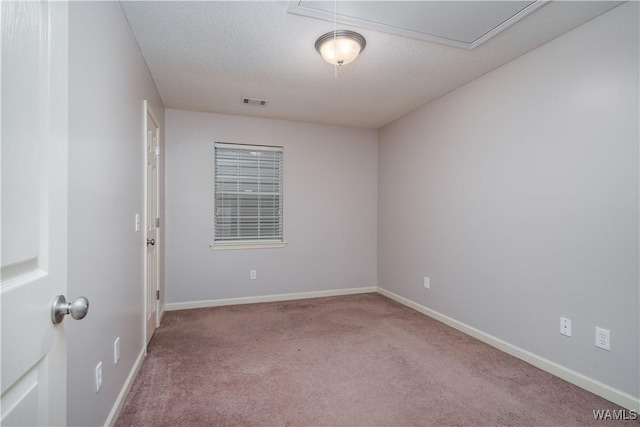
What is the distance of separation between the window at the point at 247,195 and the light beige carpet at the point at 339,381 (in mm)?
1239

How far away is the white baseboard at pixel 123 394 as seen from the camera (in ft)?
5.65

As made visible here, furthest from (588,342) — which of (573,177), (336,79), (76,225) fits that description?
(76,225)

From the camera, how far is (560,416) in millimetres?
1849

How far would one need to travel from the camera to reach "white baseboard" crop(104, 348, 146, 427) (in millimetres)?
1724

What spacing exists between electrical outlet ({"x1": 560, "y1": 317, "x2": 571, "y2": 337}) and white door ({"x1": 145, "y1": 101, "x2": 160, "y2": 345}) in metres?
3.23

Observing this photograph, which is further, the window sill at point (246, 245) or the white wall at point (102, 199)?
the window sill at point (246, 245)

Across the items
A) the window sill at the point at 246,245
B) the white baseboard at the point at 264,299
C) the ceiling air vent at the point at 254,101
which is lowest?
the white baseboard at the point at 264,299

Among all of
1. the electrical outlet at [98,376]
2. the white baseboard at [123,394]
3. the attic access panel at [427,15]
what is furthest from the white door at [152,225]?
the attic access panel at [427,15]

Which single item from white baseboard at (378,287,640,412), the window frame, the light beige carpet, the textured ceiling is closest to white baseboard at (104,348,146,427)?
the light beige carpet

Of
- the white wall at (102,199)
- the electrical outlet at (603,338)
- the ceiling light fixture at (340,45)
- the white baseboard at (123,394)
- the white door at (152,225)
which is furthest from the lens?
the white door at (152,225)

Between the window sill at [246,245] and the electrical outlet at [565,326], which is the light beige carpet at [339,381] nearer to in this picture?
the electrical outlet at [565,326]

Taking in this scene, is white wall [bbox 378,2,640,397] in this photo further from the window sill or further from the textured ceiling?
the window sill

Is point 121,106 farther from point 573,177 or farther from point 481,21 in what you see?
point 573,177

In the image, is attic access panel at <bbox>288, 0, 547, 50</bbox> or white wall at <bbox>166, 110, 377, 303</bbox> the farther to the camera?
white wall at <bbox>166, 110, 377, 303</bbox>
